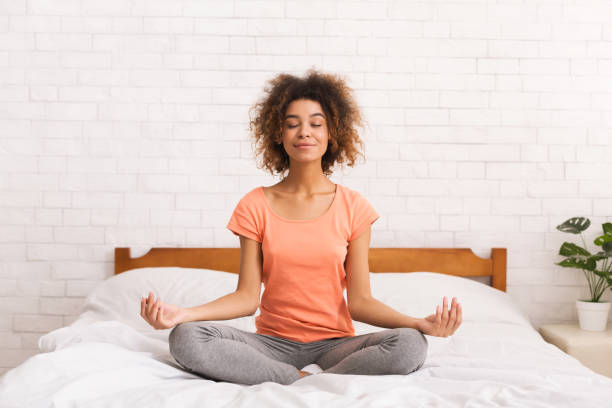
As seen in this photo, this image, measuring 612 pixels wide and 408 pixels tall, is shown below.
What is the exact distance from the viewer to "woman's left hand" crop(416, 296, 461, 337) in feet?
3.98

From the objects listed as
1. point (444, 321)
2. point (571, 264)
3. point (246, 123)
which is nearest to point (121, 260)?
point (246, 123)

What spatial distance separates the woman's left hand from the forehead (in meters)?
0.64

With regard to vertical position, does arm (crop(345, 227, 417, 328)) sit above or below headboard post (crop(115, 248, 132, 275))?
above

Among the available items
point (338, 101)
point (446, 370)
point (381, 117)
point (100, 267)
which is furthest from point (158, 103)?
point (446, 370)

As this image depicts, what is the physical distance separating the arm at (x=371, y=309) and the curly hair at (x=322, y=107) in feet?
0.92

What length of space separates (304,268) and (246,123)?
1.25 meters

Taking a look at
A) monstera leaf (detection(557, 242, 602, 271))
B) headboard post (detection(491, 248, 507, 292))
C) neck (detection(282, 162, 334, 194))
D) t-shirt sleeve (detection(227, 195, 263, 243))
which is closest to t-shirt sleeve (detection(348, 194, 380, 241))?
neck (detection(282, 162, 334, 194))

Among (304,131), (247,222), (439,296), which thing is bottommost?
(439,296)

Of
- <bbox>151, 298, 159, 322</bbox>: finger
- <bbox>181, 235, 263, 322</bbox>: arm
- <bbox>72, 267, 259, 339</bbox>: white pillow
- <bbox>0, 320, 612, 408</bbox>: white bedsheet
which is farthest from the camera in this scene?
<bbox>72, 267, 259, 339</bbox>: white pillow

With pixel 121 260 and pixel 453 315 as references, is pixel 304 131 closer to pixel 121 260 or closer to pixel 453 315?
pixel 453 315

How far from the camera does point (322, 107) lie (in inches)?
61.9

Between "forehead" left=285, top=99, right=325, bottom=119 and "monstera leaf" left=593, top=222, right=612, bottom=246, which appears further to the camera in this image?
"monstera leaf" left=593, top=222, right=612, bottom=246

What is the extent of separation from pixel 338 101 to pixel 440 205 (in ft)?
3.86

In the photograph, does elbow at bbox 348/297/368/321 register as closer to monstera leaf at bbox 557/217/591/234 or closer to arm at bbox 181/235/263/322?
A: arm at bbox 181/235/263/322
